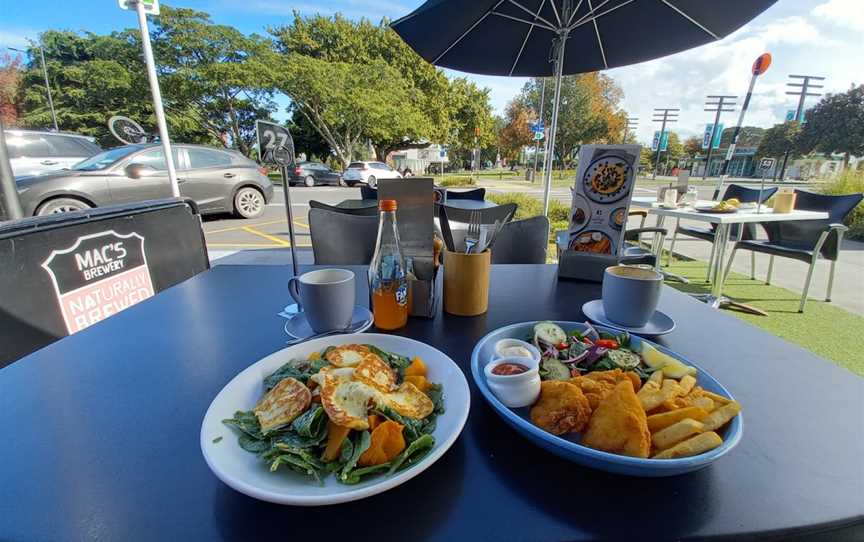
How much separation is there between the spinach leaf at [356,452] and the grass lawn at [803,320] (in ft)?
9.18

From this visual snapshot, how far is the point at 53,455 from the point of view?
45 cm

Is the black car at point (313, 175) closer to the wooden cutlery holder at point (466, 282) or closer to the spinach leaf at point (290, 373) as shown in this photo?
the wooden cutlery holder at point (466, 282)

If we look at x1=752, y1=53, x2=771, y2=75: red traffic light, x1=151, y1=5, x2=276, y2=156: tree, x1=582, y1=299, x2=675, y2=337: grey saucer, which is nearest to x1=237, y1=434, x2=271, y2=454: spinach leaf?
x1=582, y1=299, x2=675, y2=337: grey saucer

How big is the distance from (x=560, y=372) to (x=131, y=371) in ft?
2.50

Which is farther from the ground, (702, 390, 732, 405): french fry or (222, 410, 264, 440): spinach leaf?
(702, 390, 732, 405): french fry

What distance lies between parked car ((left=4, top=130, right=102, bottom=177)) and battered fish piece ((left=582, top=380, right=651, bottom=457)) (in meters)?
7.76

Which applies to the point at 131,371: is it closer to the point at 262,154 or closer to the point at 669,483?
the point at 262,154

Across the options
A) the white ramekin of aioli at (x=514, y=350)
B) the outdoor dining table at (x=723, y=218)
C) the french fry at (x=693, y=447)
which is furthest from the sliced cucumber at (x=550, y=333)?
the outdoor dining table at (x=723, y=218)

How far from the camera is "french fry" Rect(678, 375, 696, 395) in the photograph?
522 millimetres

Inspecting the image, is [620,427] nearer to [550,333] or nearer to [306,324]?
[550,333]

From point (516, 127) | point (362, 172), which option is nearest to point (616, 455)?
point (362, 172)

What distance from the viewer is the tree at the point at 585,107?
20.7 m

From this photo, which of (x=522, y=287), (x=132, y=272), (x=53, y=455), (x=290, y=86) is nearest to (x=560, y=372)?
(x=522, y=287)

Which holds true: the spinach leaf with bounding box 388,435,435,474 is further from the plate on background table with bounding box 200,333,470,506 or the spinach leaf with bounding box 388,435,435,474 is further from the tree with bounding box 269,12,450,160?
the tree with bounding box 269,12,450,160
